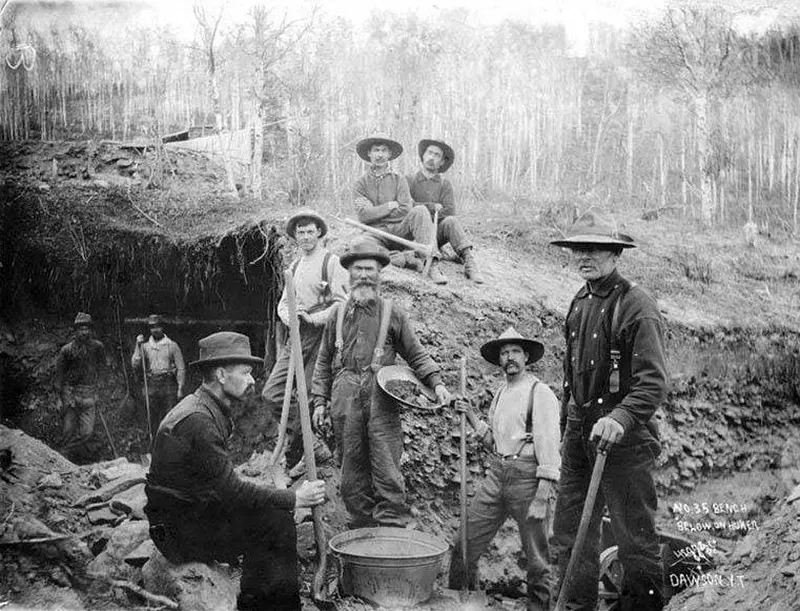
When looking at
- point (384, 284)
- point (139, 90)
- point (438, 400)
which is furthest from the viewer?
point (139, 90)

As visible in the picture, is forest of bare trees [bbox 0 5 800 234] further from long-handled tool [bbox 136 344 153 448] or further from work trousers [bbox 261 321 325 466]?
long-handled tool [bbox 136 344 153 448]

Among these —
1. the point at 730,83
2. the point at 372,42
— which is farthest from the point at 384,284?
the point at 730,83

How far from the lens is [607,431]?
13.2ft

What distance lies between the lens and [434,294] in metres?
5.18

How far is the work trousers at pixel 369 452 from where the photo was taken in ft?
15.7

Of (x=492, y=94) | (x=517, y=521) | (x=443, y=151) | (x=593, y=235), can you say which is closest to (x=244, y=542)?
(x=517, y=521)

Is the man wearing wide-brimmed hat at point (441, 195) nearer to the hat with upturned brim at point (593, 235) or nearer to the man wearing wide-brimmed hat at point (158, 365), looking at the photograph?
the hat with upturned brim at point (593, 235)

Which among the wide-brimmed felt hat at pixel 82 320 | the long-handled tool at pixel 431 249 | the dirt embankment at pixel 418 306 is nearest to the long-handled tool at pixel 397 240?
the long-handled tool at pixel 431 249

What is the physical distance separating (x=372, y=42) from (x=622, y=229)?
220 cm

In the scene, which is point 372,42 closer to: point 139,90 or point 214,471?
point 139,90

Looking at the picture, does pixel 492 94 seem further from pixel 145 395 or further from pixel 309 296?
pixel 145 395

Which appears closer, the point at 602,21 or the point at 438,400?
the point at 438,400

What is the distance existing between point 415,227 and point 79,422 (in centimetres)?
286

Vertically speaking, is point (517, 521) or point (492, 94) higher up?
point (492, 94)
